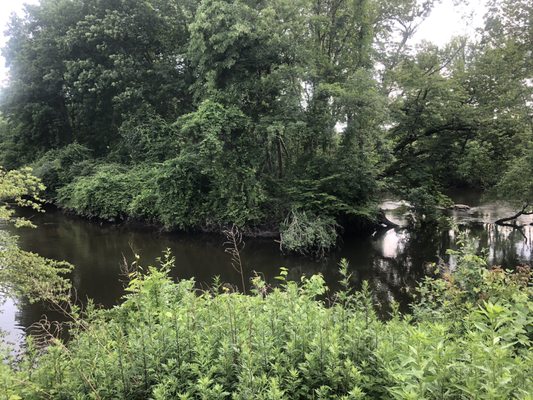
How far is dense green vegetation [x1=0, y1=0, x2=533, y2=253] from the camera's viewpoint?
12.8 metres

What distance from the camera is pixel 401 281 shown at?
33.5 feet

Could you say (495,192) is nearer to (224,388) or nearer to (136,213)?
(224,388)

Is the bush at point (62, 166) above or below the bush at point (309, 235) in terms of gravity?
above

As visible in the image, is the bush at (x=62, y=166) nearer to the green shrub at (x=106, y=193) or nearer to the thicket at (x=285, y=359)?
the green shrub at (x=106, y=193)

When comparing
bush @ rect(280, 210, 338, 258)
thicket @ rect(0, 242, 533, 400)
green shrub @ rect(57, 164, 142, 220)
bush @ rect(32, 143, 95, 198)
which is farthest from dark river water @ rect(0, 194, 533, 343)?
thicket @ rect(0, 242, 533, 400)

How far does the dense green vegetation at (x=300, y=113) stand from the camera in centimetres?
1278

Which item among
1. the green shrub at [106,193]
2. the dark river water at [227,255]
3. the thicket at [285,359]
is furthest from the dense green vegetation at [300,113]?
the thicket at [285,359]

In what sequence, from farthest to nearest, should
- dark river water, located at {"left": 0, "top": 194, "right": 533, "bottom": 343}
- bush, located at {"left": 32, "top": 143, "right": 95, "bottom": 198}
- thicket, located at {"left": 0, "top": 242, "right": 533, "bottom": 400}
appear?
bush, located at {"left": 32, "top": 143, "right": 95, "bottom": 198}
dark river water, located at {"left": 0, "top": 194, "right": 533, "bottom": 343}
thicket, located at {"left": 0, "top": 242, "right": 533, "bottom": 400}

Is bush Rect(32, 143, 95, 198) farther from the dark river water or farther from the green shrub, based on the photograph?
the dark river water

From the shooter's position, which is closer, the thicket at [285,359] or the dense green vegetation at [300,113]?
the thicket at [285,359]

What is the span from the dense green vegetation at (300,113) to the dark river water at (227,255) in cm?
96

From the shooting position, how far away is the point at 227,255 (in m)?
12.7

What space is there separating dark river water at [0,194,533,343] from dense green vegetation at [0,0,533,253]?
0.96m

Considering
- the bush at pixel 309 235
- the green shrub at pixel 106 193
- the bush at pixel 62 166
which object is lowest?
the bush at pixel 309 235
